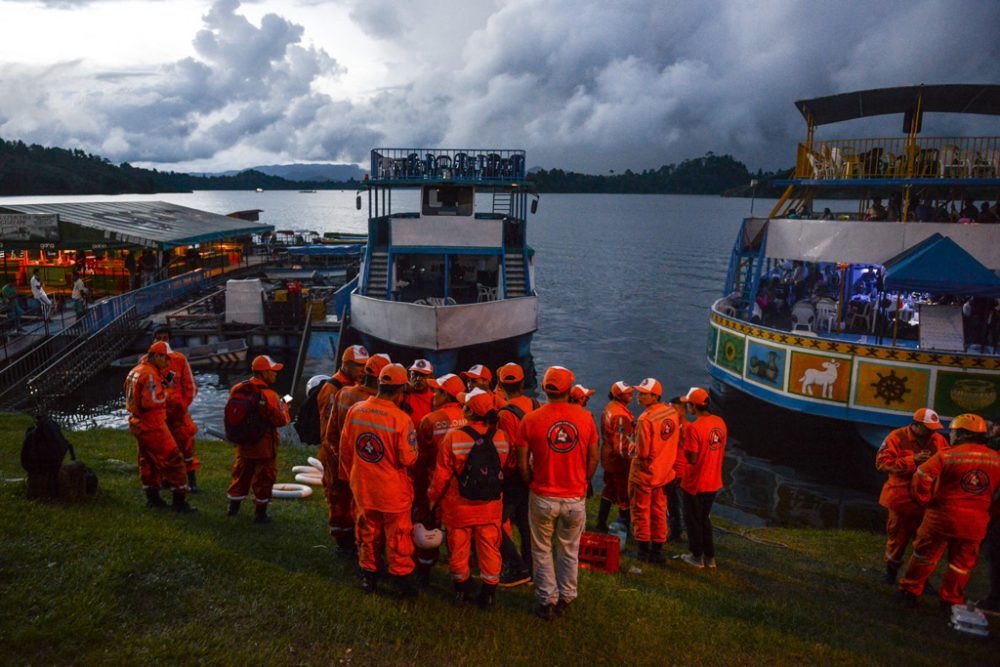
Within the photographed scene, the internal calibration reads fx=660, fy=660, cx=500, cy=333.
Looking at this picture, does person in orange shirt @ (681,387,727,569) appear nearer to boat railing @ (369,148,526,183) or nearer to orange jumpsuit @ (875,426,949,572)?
orange jumpsuit @ (875,426,949,572)

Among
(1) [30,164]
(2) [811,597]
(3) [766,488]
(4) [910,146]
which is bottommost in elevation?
(3) [766,488]

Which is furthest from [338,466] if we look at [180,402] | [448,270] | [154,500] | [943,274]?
[448,270]

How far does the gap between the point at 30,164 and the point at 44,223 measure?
146 metres

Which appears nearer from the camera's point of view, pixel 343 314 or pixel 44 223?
pixel 44 223

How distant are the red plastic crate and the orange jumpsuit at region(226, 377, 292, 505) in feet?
10.1

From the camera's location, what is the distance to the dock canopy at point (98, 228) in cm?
1947

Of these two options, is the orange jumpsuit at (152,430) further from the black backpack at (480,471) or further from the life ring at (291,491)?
the black backpack at (480,471)

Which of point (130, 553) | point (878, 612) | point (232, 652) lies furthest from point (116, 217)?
point (878, 612)

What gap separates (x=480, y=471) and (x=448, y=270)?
16.9 metres

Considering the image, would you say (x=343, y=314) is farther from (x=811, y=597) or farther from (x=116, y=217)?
(x=811, y=597)

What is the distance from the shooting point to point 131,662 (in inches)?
158

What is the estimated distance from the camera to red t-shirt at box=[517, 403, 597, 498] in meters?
4.89

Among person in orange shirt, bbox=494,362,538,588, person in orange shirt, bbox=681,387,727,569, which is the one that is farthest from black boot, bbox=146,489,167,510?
person in orange shirt, bbox=681,387,727,569

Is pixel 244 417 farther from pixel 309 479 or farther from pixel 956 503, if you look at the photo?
pixel 956 503
